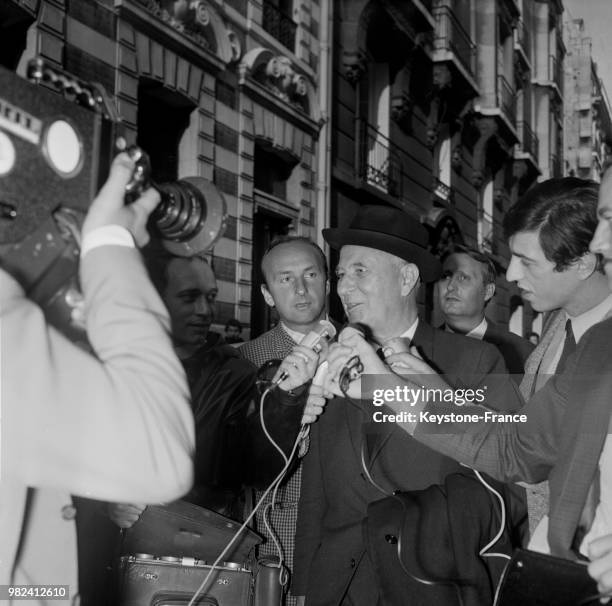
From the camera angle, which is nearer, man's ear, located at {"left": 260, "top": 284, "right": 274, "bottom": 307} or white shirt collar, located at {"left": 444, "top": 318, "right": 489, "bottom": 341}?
man's ear, located at {"left": 260, "top": 284, "right": 274, "bottom": 307}

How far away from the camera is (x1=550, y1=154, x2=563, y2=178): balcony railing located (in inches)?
92.3

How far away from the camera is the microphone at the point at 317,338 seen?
1420 mm

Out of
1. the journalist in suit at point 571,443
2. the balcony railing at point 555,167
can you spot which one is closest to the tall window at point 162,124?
the journalist in suit at point 571,443

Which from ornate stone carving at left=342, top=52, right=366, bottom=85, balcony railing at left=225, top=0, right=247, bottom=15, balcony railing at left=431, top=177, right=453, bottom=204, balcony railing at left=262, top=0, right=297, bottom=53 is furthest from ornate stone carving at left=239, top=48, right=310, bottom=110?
balcony railing at left=431, top=177, right=453, bottom=204

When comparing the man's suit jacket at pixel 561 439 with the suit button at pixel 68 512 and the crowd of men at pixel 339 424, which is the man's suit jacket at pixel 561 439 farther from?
the suit button at pixel 68 512

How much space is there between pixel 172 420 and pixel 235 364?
87 centimetres

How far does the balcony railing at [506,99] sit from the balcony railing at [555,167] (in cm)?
44

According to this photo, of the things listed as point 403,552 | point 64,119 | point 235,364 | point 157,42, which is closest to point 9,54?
point 157,42

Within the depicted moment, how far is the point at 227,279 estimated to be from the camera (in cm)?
221

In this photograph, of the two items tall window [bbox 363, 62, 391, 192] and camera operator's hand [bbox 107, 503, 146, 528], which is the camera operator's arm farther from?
tall window [bbox 363, 62, 391, 192]

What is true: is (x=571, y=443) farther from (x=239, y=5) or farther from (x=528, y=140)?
(x=239, y=5)

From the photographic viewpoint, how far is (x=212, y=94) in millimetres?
2512

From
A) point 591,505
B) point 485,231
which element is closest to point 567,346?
point 591,505

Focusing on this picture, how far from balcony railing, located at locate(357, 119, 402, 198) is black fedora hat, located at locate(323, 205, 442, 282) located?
5.02ft
